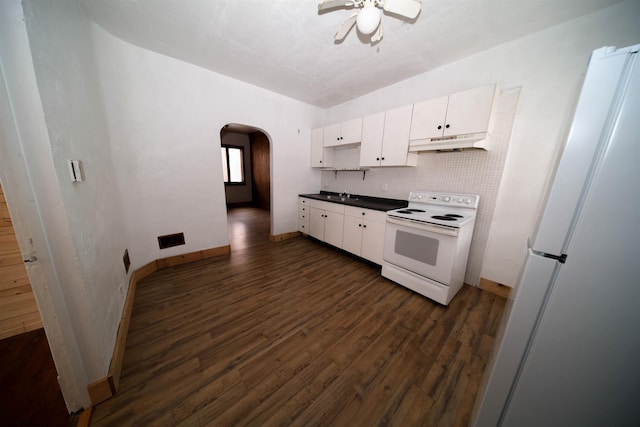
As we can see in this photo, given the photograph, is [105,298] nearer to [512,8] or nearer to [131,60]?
[131,60]

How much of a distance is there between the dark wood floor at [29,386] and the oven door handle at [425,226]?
8.88 ft

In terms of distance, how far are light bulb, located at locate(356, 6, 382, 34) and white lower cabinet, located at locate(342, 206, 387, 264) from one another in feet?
5.88

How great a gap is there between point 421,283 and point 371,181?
69.4 inches

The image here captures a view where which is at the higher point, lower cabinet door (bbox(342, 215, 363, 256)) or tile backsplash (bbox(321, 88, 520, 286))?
tile backsplash (bbox(321, 88, 520, 286))

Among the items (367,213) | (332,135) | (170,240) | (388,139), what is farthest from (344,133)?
(170,240)

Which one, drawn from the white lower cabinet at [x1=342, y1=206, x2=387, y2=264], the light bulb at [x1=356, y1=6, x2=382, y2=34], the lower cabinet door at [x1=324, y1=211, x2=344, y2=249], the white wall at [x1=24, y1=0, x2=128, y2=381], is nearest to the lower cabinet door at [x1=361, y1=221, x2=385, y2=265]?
the white lower cabinet at [x1=342, y1=206, x2=387, y2=264]

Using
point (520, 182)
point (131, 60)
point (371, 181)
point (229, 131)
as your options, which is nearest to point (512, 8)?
point (520, 182)

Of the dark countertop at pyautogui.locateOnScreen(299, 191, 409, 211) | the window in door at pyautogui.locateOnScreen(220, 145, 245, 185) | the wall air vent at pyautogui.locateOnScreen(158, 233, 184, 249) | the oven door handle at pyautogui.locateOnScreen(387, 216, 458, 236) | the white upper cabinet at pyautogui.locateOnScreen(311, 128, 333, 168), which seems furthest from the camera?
the window in door at pyautogui.locateOnScreen(220, 145, 245, 185)

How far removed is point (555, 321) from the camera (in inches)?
26.1

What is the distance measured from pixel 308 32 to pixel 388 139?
1.50 metres

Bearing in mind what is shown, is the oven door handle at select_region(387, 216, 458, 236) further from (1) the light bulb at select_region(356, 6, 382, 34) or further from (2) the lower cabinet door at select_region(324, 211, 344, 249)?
(1) the light bulb at select_region(356, 6, 382, 34)

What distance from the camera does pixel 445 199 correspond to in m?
2.30

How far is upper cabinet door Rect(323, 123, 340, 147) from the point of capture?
3246mm

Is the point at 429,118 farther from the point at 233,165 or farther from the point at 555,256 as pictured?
the point at 233,165
